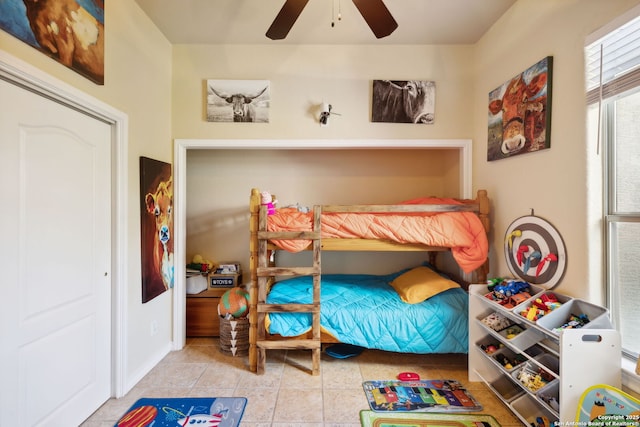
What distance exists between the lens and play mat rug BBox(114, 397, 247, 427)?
166 centimetres

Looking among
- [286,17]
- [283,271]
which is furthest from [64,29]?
[283,271]

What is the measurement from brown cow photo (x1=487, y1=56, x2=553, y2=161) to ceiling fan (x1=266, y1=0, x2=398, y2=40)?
1.15 metres

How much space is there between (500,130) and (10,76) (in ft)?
10.3

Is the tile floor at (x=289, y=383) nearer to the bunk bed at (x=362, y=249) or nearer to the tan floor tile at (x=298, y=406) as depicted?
the tan floor tile at (x=298, y=406)

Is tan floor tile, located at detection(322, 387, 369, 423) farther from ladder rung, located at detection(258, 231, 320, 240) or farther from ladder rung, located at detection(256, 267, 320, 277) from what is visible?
ladder rung, located at detection(258, 231, 320, 240)

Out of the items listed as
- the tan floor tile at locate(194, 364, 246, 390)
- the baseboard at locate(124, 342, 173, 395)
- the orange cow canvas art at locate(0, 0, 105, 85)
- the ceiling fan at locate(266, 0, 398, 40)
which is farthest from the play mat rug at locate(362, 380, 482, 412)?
the orange cow canvas art at locate(0, 0, 105, 85)

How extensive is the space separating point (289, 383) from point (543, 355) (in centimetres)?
176

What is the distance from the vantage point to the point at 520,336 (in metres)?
1.64

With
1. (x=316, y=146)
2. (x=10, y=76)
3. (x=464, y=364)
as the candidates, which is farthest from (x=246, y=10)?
(x=464, y=364)

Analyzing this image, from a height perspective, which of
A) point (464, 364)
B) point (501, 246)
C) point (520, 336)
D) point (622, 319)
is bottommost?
point (464, 364)

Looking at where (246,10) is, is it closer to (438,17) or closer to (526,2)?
(438,17)

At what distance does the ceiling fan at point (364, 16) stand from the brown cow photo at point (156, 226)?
1.48 meters

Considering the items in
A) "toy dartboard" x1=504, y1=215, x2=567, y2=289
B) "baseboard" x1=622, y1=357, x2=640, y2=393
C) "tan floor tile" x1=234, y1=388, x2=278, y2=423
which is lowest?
"tan floor tile" x1=234, y1=388, x2=278, y2=423

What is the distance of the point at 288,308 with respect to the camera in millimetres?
2139
